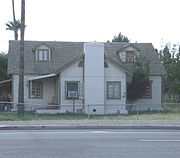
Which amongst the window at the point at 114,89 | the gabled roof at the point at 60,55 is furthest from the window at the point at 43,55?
the window at the point at 114,89

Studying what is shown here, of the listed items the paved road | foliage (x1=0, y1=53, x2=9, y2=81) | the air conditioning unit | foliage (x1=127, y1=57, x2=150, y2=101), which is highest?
foliage (x1=0, y1=53, x2=9, y2=81)

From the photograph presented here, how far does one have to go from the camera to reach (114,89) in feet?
128

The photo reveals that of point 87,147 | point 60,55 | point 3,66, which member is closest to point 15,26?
point 3,66

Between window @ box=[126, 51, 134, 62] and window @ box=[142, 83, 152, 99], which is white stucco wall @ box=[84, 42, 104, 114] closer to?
window @ box=[142, 83, 152, 99]

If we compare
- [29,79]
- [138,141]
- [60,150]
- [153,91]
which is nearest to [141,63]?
[153,91]

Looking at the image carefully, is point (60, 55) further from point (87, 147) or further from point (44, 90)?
point (87, 147)

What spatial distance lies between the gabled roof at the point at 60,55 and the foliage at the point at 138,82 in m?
1.09

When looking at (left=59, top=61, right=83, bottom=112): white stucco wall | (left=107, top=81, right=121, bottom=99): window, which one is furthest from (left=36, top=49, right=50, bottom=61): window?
(left=107, top=81, right=121, bottom=99): window

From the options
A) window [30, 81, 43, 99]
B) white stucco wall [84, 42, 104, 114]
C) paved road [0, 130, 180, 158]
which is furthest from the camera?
window [30, 81, 43, 99]

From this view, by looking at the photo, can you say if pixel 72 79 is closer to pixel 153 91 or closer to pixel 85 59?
pixel 85 59

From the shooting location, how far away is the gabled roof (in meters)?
42.1

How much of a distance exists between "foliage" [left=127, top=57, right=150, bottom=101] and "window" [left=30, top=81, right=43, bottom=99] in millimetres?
7599

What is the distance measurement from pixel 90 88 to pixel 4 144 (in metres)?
23.1

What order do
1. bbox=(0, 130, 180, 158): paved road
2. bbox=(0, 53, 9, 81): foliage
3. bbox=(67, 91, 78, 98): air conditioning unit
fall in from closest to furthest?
bbox=(0, 130, 180, 158): paved road, bbox=(67, 91, 78, 98): air conditioning unit, bbox=(0, 53, 9, 81): foliage
